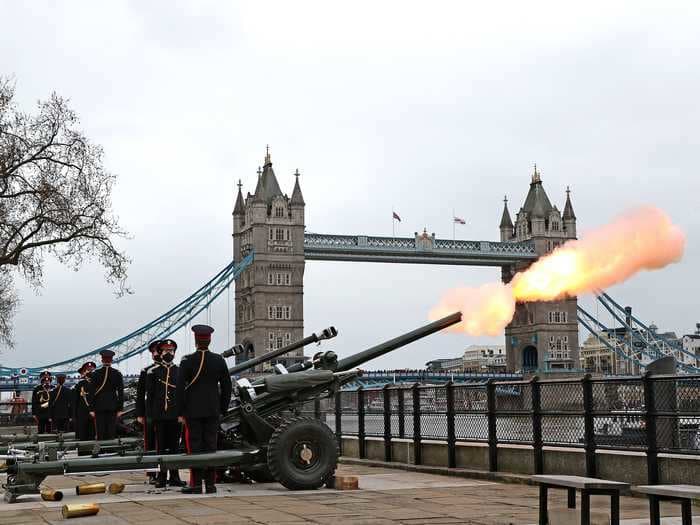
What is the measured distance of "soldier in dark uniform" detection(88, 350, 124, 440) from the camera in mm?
14555

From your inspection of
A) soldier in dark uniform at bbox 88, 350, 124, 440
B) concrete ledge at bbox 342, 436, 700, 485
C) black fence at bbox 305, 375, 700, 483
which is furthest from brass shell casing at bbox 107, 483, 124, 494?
black fence at bbox 305, 375, 700, 483

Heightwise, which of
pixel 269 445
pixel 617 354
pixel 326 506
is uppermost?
pixel 617 354

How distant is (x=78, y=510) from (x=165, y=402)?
3480mm

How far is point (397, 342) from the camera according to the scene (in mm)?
13250

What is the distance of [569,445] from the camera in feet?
40.0

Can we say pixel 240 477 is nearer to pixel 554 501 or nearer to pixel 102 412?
pixel 102 412

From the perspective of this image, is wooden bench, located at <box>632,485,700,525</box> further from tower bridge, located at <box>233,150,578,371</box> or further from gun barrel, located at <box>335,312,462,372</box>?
tower bridge, located at <box>233,150,578,371</box>

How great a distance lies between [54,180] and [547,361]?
4108 inches

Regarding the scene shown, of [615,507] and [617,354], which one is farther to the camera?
[617,354]

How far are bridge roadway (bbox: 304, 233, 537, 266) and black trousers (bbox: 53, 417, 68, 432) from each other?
9859cm

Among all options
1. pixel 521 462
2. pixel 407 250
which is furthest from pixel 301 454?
pixel 407 250

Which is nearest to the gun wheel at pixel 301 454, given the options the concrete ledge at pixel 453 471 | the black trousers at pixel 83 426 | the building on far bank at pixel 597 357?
the concrete ledge at pixel 453 471

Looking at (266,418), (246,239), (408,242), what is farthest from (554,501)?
(246,239)

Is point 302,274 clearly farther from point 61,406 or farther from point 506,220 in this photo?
point 61,406
